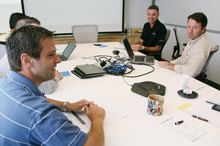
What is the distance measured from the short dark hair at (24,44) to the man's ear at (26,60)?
14mm

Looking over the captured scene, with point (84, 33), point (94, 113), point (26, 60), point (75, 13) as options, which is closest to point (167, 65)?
point (94, 113)

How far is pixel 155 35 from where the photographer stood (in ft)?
10.3

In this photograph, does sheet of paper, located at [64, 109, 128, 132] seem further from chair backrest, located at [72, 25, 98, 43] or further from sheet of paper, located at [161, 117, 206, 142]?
chair backrest, located at [72, 25, 98, 43]

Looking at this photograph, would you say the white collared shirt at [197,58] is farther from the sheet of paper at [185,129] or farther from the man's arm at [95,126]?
the man's arm at [95,126]

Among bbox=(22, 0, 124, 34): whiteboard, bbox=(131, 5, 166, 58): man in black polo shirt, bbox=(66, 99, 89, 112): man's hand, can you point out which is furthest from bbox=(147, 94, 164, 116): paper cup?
bbox=(22, 0, 124, 34): whiteboard

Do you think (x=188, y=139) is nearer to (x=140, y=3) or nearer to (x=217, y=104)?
(x=217, y=104)

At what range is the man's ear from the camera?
82cm

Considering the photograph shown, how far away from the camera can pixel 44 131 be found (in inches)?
26.7

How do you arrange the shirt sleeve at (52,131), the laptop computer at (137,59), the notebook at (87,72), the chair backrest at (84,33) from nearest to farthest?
the shirt sleeve at (52,131) → the notebook at (87,72) → the laptop computer at (137,59) → the chair backrest at (84,33)

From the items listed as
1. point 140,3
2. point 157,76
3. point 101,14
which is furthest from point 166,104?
point 140,3

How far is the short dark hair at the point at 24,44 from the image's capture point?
818mm

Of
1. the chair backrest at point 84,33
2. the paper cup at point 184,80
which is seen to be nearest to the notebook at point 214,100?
the paper cup at point 184,80

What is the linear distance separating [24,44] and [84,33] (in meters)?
2.73

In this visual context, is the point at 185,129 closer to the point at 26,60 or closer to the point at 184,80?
the point at 184,80
